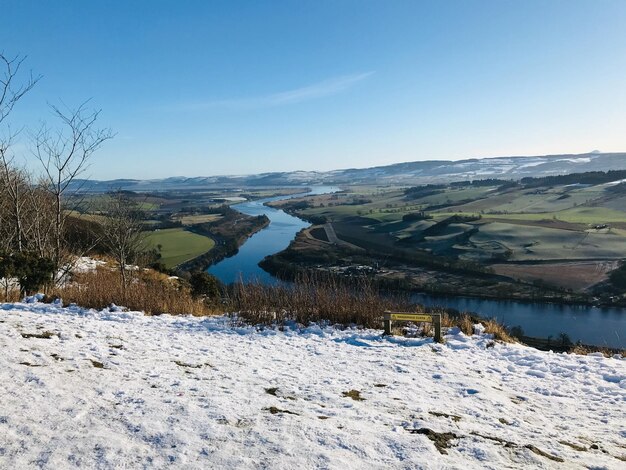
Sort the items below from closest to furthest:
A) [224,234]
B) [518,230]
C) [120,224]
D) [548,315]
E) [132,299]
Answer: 1. [132,299]
2. [120,224]
3. [548,315]
4. [518,230]
5. [224,234]

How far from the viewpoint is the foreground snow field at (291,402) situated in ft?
10.7

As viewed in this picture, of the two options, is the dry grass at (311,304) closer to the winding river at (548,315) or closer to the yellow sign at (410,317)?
the yellow sign at (410,317)

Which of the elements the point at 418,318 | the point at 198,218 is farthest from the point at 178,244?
the point at 418,318

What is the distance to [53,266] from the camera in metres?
10.1

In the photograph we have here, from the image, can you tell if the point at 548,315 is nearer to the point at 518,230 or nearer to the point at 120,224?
the point at 518,230

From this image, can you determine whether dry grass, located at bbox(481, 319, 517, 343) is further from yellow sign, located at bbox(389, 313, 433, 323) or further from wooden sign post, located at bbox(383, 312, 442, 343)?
yellow sign, located at bbox(389, 313, 433, 323)

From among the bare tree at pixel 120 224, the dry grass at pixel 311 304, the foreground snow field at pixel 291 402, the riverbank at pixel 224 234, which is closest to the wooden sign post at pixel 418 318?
the foreground snow field at pixel 291 402

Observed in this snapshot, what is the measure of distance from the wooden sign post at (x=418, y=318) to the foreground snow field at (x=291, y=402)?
10.3 inches

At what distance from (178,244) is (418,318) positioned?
48.8 meters

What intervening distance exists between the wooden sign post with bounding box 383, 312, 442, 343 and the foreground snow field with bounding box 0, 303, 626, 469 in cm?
26

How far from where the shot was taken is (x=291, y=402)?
441cm

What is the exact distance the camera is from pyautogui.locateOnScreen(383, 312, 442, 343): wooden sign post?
7.36 meters

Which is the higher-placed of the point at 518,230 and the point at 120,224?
the point at 120,224

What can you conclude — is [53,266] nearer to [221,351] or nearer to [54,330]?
[54,330]
